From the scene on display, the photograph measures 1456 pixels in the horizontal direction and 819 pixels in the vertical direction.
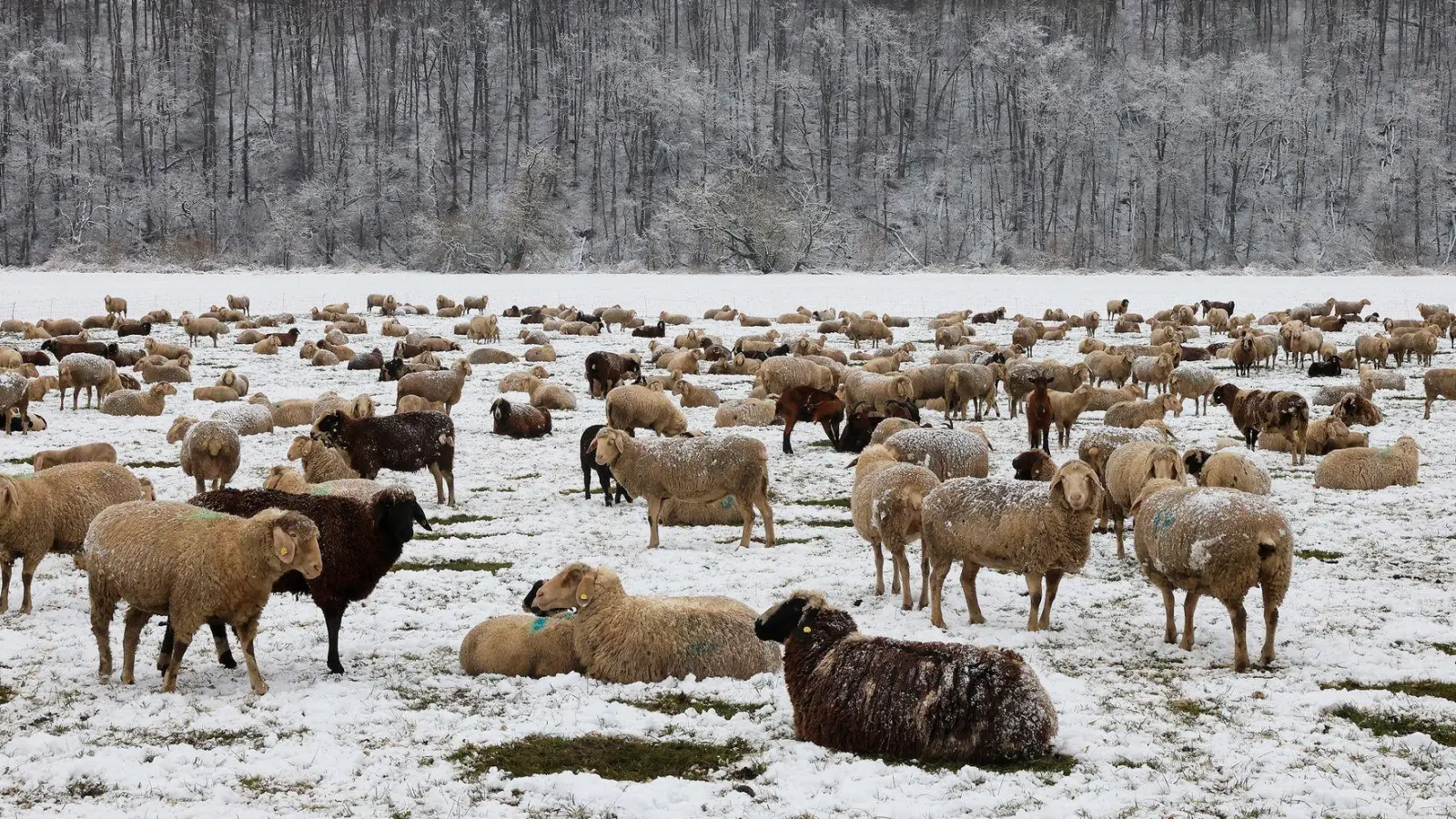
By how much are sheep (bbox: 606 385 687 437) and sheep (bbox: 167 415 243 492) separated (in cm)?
590

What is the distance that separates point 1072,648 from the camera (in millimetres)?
9492

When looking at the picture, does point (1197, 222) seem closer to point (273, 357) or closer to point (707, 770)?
point (273, 357)

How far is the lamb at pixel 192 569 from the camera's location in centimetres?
809

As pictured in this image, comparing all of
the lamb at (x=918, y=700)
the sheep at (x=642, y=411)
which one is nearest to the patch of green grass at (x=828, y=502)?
the sheep at (x=642, y=411)

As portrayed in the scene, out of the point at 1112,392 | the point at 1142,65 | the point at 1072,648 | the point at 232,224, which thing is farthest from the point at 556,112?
the point at 1072,648

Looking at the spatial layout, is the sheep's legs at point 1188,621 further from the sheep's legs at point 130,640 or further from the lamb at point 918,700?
the sheep's legs at point 130,640

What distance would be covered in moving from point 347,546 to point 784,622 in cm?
379

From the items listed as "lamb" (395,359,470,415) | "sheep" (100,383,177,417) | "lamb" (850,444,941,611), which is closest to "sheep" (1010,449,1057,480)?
"lamb" (850,444,941,611)

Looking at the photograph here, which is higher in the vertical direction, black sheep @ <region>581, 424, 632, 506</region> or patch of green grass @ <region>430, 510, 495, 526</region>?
black sheep @ <region>581, 424, 632, 506</region>

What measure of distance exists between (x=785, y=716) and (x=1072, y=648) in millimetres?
2978

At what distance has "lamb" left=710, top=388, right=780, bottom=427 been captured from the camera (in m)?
22.4

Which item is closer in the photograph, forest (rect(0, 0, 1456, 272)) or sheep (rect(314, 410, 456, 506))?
sheep (rect(314, 410, 456, 506))

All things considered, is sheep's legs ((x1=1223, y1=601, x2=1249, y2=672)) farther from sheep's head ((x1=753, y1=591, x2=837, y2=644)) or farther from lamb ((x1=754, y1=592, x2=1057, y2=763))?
sheep's head ((x1=753, y1=591, x2=837, y2=644))

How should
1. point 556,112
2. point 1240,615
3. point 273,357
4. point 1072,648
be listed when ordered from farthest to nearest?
point 556,112
point 273,357
point 1072,648
point 1240,615
